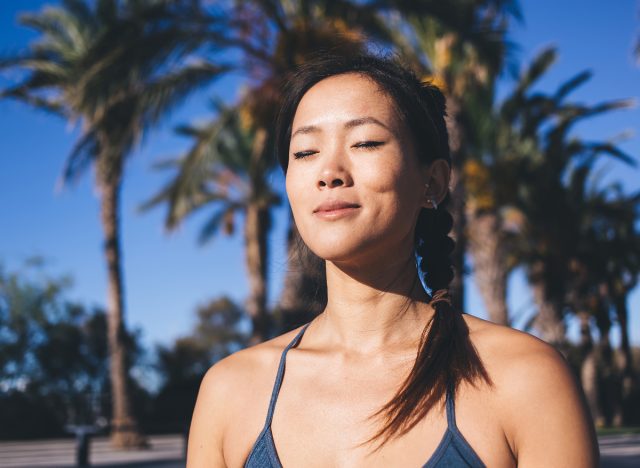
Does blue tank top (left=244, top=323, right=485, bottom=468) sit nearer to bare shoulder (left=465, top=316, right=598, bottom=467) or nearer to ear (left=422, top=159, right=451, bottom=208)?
bare shoulder (left=465, top=316, right=598, bottom=467)

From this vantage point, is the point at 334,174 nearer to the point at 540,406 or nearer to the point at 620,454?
the point at 540,406

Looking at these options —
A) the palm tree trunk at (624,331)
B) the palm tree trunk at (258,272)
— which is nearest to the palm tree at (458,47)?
the palm tree trunk at (258,272)

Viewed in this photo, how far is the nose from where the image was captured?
1.81 m

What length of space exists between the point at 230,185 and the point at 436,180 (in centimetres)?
1992

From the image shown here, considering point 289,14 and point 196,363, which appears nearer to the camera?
point 289,14

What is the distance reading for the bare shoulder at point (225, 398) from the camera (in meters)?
1.94

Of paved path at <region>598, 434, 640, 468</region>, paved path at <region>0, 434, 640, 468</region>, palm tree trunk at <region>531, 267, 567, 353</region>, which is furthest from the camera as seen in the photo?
palm tree trunk at <region>531, 267, 567, 353</region>

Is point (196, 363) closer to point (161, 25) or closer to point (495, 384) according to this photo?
point (161, 25)

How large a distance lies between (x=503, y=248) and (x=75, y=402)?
24018mm

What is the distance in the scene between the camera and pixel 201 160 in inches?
443

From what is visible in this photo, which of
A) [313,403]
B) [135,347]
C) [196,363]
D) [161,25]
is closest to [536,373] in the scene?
[313,403]

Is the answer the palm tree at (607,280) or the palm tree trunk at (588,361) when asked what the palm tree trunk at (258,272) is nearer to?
the palm tree at (607,280)

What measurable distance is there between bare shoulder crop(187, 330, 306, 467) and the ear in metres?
0.61

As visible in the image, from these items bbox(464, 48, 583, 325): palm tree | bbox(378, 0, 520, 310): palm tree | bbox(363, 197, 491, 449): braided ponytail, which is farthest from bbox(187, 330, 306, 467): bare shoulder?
bbox(464, 48, 583, 325): palm tree
